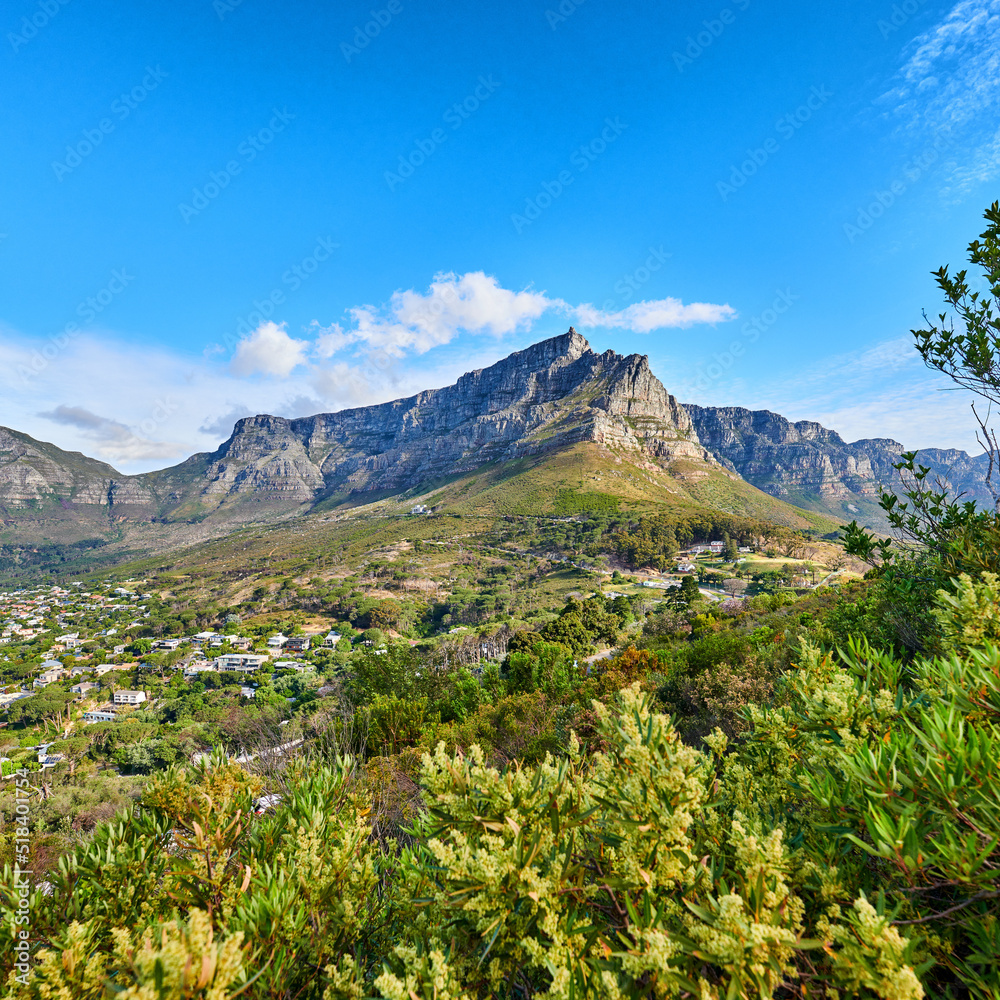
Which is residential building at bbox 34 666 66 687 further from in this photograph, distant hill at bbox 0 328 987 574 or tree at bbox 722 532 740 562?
tree at bbox 722 532 740 562

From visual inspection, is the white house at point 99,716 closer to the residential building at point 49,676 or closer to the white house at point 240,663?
the white house at point 240,663

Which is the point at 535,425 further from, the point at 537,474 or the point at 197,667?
the point at 197,667

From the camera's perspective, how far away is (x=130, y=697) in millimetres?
43938

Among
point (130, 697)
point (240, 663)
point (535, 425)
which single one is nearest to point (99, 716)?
point (130, 697)

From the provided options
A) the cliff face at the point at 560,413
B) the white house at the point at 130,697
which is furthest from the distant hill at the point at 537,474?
the white house at the point at 130,697

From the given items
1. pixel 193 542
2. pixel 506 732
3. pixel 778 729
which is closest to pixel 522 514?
pixel 506 732

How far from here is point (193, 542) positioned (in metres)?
168

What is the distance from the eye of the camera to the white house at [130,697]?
43500 millimetres

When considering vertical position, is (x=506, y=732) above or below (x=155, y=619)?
above

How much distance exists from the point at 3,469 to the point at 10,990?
903 ft

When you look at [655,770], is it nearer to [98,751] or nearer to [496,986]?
[496,986]

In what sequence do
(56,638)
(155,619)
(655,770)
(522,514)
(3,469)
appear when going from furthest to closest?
1. (3,469)
2. (522,514)
3. (155,619)
4. (56,638)
5. (655,770)

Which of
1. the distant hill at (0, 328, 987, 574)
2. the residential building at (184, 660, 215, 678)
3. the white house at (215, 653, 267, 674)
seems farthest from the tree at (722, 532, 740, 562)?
the residential building at (184, 660, 215, 678)

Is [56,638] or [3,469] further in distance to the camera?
[3,469]
